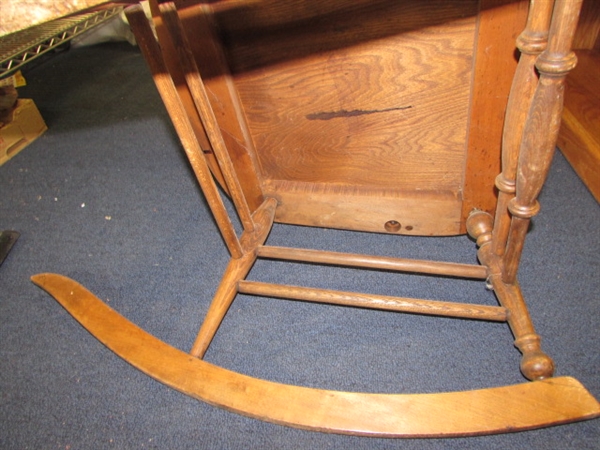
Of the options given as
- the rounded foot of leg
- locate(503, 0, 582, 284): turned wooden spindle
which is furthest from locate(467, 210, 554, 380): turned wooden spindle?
locate(503, 0, 582, 284): turned wooden spindle

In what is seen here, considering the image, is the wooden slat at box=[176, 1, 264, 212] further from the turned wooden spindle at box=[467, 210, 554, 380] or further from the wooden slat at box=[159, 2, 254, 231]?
the turned wooden spindle at box=[467, 210, 554, 380]

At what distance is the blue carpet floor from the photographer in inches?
35.7

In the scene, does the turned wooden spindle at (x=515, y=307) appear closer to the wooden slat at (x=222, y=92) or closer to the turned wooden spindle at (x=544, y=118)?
the turned wooden spindle at (x=544, y=118)

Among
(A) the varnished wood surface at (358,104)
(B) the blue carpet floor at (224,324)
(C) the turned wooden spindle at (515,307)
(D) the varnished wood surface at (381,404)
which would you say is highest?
(A) the varnished wood surface at (358,104)

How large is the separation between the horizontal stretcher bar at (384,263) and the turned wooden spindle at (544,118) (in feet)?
0.44

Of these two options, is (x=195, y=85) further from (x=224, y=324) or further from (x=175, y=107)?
(x=224, y=324)

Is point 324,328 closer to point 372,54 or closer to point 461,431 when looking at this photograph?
point 461,431

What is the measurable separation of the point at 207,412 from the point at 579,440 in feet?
2.21

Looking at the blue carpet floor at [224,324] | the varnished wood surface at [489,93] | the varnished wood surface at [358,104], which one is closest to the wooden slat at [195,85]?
the varnished wood surface at [358,104]

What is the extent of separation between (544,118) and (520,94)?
63 mm

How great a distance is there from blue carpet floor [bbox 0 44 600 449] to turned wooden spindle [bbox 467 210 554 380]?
92 mm

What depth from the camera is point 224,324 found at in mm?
1075

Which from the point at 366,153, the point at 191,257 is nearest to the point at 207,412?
the point at 191,257

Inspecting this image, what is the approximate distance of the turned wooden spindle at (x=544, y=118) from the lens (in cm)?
55
